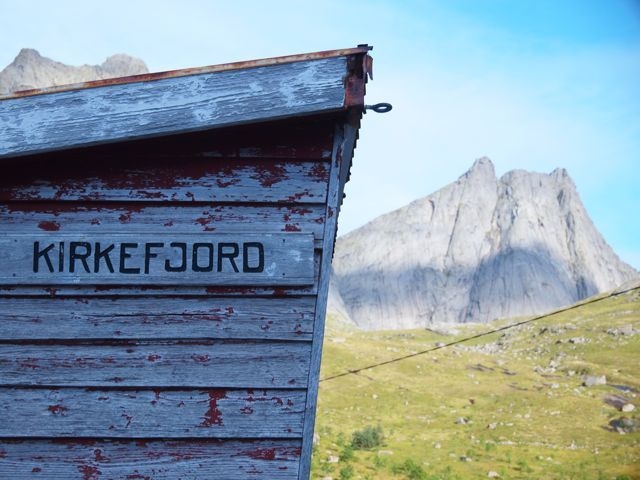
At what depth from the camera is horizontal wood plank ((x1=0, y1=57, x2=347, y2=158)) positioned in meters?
3.28

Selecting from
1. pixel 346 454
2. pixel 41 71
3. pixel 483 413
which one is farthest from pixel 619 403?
pixel 41 71

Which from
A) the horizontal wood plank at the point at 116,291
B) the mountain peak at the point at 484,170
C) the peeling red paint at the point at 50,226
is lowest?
the horizontal wood plank at the point at 116,291

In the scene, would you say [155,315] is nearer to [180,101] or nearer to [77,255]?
[77,255]

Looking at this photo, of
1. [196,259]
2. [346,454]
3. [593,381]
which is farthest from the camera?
[593,381]

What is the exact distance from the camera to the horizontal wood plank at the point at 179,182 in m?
3.41

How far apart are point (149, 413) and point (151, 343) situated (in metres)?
0.30

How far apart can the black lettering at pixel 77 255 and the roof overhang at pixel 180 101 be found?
42 centimetres

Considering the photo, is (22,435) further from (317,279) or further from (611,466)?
(611,466)

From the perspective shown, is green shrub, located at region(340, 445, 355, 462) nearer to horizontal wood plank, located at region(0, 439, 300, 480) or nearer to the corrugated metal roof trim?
horizontal wood plank, located at region(0, 439, 300, 480)

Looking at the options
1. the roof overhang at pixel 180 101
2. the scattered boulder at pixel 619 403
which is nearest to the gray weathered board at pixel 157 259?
the roof overhang at pixel 180 101

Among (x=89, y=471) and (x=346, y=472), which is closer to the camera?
(x=89, y=471)

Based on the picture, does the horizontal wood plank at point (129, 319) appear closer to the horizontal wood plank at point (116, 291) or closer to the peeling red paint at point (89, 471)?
the horizontal wood plank at point (116, 291)

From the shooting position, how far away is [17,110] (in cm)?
329

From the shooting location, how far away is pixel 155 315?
11.1ft
